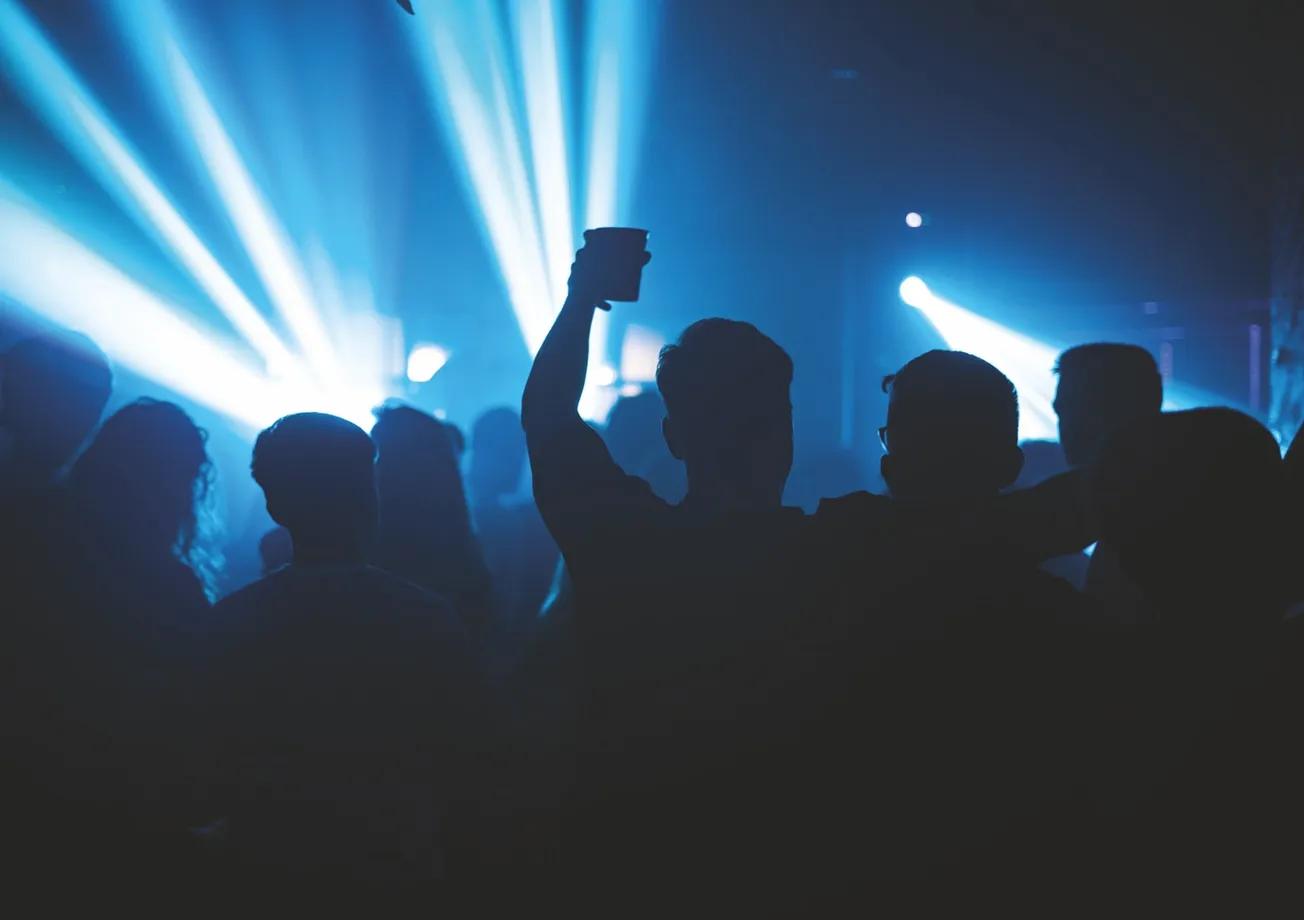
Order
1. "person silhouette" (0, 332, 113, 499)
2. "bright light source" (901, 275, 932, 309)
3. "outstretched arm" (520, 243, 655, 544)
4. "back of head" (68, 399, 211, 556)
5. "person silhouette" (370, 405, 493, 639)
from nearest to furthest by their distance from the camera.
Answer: "outstretched arm" (520, 243, 655, 544) < "back of head" (68, 399, 211, 556) < "person silhouette" (0, 332, 113, 499) < "person silhouette" (370, 405, 493, 639) < "bright light source" (901, 275, 932, 309)

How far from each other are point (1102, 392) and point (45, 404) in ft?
8.04

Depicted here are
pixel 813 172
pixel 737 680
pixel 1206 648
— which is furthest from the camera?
pixel 813 172

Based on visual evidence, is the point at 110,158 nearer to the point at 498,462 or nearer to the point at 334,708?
the point at 498,462

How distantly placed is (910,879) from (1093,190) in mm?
7737

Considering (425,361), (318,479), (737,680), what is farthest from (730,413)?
(425,361)

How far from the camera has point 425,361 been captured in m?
9.59

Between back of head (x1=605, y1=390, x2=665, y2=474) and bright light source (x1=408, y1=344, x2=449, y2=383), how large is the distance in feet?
22.0

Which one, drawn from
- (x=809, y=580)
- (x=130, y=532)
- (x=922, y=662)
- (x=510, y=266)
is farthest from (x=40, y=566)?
(x=510, y=266)

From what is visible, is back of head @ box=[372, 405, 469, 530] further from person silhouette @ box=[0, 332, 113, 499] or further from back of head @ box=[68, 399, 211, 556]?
person silhouette @ box=[0, 332, 113, 499]

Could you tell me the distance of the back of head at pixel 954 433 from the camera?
1105 mm

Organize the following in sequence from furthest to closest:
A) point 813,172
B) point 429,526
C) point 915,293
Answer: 1. point 915,293
2. point 813,172
3. point 429,526

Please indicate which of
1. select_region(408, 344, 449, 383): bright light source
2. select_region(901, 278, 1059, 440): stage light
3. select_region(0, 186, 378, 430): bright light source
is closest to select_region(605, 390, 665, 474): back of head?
select_region(0, 186, 378, 430): bright light source

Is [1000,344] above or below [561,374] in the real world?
above

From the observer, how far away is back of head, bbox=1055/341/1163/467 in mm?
1792
